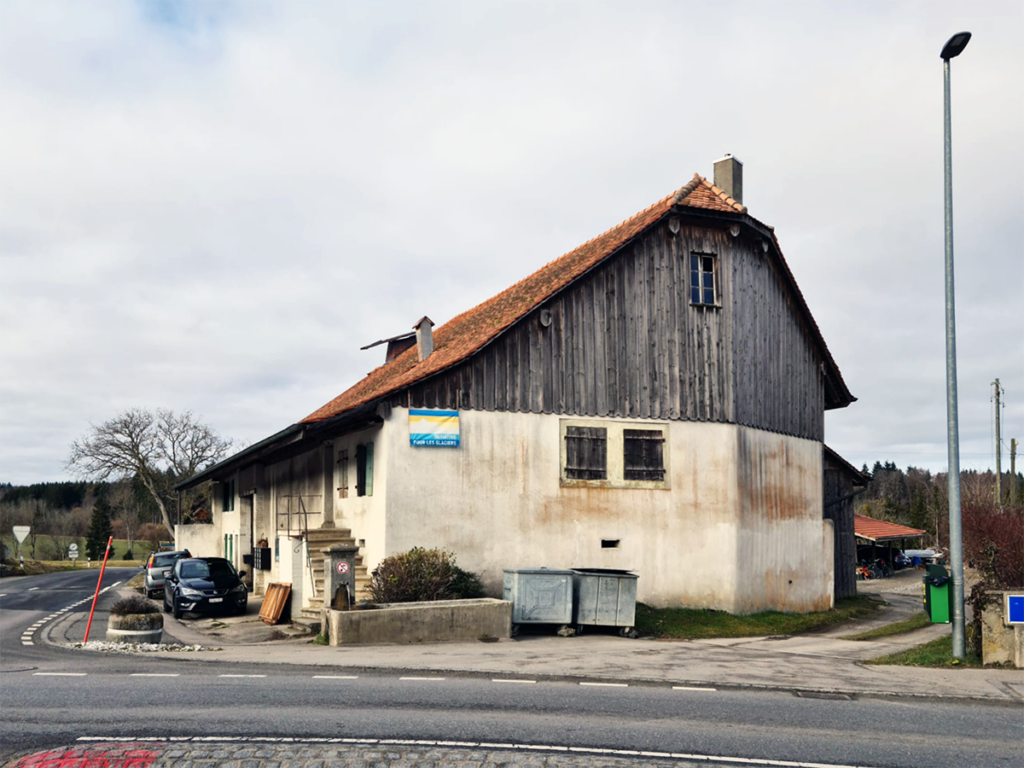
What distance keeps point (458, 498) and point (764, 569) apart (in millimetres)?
8105

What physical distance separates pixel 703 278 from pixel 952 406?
939cm

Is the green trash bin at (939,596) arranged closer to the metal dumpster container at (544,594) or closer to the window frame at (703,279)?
the metal dumpster container at (544,594)

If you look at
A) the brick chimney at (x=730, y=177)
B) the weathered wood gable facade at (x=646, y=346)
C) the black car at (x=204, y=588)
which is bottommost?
the black car at (x=204, y=588)

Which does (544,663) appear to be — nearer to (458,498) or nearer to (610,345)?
(458,498)

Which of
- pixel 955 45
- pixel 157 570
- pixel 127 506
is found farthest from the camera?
pixel 127 506

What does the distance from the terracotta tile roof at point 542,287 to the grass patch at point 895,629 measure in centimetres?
769

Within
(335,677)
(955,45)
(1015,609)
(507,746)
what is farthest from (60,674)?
(955,45)

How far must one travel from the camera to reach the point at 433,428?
1992 centimetres

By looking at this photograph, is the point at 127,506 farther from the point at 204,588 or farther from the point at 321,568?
the point at 321,568

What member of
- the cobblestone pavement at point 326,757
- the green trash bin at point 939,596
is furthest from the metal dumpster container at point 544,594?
the cobblestone pavement at point 326,757

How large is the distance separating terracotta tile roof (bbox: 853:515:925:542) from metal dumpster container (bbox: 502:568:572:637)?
33069 millimetres

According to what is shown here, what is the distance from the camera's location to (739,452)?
22.2m

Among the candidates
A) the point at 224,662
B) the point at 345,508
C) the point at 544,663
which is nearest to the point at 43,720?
the point at 224,662

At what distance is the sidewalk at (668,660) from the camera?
12.0m
